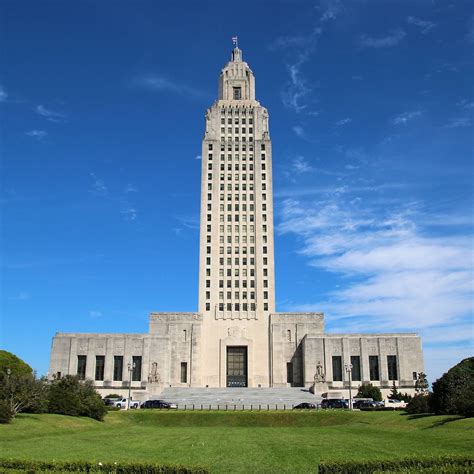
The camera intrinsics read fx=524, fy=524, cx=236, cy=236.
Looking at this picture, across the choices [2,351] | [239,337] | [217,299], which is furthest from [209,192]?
[2,351]

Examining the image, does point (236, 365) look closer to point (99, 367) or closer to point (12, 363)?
point (99, 367)

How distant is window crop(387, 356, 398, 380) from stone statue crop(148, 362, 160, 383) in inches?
1329

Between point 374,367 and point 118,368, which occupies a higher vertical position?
point 374,367

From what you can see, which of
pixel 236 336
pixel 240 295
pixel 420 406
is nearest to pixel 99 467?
pixel 420 406

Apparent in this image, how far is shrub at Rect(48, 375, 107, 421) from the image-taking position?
134ft

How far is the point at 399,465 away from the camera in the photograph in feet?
52.4

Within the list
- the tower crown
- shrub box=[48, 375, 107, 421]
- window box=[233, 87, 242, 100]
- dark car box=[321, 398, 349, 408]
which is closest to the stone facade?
the tower crown

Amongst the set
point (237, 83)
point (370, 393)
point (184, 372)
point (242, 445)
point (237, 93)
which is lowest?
point (242, 445)

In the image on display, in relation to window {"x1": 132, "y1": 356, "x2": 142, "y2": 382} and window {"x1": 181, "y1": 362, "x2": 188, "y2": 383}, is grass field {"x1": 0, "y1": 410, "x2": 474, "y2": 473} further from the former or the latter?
window {"x1": 181, "y1": 362, "x2": 188, "y2": 383}

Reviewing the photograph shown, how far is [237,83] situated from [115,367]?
54566 millimetres

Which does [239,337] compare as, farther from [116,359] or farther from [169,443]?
[169,443]

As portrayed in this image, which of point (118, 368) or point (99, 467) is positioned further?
point (118, 368)

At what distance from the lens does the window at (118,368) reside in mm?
78688

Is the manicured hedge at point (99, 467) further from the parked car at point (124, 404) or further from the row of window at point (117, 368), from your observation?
the row of window at point (117, 368)
